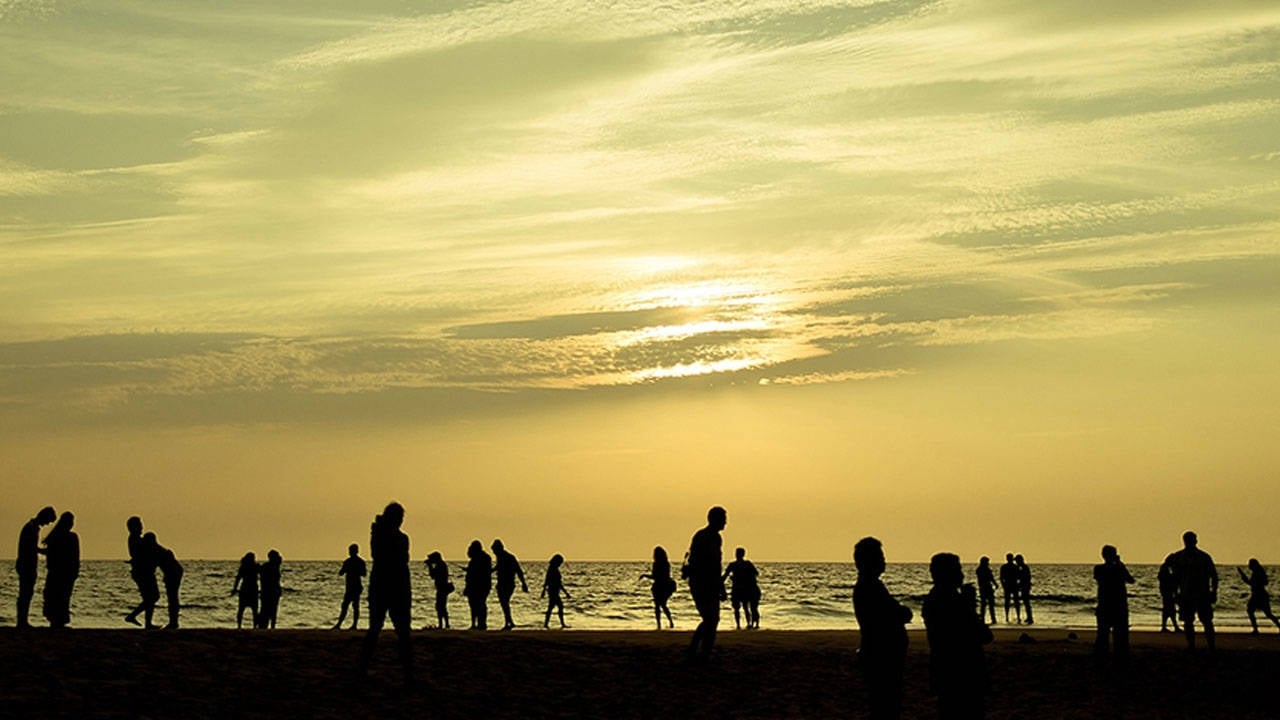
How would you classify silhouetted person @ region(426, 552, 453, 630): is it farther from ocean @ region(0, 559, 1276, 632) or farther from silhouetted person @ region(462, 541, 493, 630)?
ocean @ region(0, 559, 1276, 632)

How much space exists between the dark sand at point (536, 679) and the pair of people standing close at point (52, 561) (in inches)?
66.4

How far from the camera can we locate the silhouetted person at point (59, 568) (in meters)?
24.4

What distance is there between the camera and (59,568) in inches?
962

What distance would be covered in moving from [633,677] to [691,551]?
2278mm

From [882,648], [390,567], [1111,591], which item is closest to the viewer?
[882,648]

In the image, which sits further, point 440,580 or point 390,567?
point 440,580

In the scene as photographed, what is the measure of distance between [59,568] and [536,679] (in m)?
8.56

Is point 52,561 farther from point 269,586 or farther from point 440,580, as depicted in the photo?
point 440,580

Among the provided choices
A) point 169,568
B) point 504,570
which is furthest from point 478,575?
point 169,568

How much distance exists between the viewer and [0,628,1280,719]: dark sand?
1831cm

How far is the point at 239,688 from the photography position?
19.0 meters

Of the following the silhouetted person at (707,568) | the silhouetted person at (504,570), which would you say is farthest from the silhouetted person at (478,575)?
the silhouetted person at (707,568)

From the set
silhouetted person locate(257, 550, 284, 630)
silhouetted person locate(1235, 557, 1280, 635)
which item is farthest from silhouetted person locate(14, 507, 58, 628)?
silhouetted person locate(1235, 557, 1280, 635)

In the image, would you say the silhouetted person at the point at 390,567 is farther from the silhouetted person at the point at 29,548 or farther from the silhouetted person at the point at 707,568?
the silhouetted person at the point at 29,548
